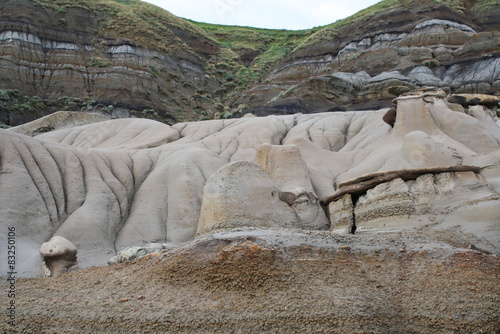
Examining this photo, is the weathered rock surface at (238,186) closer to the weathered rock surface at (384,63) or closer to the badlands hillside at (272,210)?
the badlands hillside at (272,210)

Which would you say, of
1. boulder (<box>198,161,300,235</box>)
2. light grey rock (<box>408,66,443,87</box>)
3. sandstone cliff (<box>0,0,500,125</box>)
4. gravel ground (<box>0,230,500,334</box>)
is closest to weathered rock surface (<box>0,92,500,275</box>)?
boulder (<box>198,161,300,235</box>)

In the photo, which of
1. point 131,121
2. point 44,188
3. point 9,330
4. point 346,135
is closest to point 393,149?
point 346,135

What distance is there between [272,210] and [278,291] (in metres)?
4.94

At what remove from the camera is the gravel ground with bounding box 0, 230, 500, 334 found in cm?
470

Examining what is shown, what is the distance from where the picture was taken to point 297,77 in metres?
37.5

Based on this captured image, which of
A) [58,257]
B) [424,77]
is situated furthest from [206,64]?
[58,257]

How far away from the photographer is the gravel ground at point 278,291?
470 cm

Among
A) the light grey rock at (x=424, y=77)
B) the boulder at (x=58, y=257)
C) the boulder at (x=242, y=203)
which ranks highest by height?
the light grey rock at (x=424, y=77)

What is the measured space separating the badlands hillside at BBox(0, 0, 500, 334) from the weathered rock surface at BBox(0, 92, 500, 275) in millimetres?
42

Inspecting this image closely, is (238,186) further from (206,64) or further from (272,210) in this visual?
(206,64)

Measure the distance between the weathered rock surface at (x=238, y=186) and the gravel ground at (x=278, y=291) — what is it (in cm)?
235

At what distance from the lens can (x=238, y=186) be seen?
10.1 m

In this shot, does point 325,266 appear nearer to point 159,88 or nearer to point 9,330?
point 9,330

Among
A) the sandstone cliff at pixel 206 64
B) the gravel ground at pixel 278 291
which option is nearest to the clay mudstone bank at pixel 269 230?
the gravel ground at pixel 278 291
